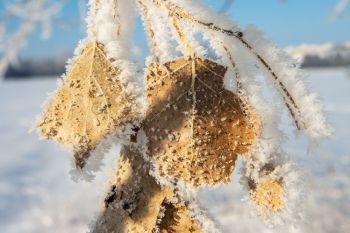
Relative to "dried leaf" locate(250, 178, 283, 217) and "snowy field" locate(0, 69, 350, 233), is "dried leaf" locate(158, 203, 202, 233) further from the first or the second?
"snowy field" locate(0, 69, 350, 233)

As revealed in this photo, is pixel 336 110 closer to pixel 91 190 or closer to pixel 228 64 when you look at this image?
pixel 91 190

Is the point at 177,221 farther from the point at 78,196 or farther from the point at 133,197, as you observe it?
the point at 78,196

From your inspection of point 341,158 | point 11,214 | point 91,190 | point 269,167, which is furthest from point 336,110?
point 269,167

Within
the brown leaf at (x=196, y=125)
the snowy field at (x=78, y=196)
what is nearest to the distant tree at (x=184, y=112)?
the brown leaf at (x=196, y=125)

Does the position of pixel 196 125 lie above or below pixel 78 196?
below

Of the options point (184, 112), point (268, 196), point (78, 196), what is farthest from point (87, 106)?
point (78, 196)

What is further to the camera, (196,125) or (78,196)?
(78,196)
